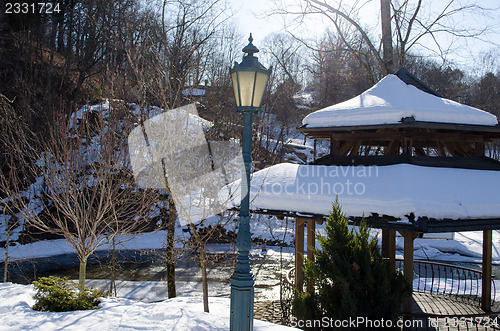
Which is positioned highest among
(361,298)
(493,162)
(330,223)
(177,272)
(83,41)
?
(83,41)

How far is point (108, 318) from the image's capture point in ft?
17.4

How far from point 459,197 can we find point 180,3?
467 inches

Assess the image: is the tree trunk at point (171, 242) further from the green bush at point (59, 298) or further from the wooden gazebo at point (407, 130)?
the wooden gazebo at point (407, 130)

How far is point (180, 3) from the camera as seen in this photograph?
544 inches

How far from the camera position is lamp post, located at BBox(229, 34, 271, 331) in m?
4.16

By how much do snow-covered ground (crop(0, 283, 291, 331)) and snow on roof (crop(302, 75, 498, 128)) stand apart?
4081 millimetres

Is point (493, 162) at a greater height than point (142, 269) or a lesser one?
greater

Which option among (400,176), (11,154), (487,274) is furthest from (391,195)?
(11,154)

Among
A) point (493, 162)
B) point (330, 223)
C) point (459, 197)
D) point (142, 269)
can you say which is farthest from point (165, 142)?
point (142, 269)

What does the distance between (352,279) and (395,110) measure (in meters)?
3.44

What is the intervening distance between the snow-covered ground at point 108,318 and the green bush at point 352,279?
1.05 m

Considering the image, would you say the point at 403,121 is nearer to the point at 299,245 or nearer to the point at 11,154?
the point at 299,245

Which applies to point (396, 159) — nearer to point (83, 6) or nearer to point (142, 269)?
point (142, 269)

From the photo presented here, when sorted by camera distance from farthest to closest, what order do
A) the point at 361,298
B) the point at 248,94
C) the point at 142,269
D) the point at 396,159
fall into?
the point at 142,269
the point at 396,159
the point at 361,298
the point at 248,94
